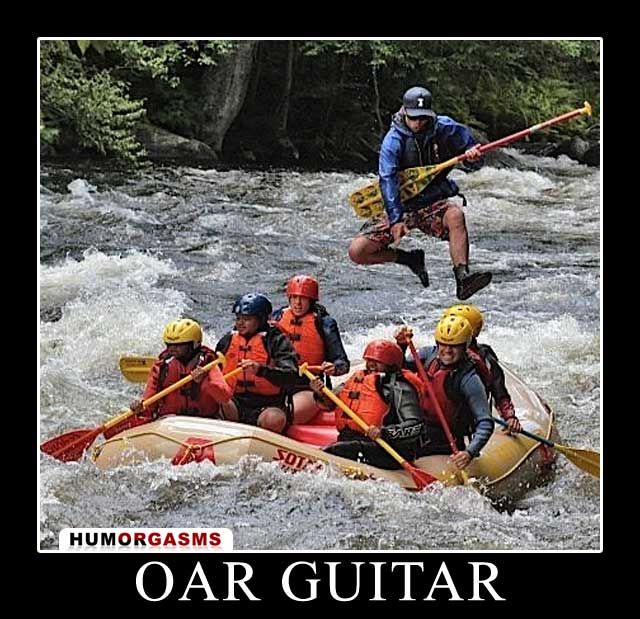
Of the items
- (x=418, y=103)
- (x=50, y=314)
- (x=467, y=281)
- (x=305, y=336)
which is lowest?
(x=305, y=336)

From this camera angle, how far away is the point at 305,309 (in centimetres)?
668

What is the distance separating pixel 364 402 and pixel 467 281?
68cm

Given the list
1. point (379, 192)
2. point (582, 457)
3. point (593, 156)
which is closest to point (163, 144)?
point (379, 192)

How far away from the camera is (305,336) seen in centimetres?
666

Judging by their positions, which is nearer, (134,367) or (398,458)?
(398,458)

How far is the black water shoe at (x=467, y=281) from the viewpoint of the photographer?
667 centimetres

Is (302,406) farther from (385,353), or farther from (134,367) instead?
(134,367)

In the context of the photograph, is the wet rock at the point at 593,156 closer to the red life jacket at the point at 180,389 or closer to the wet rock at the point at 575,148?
the wet rock at the point at 575,148

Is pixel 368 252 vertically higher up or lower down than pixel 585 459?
higher up

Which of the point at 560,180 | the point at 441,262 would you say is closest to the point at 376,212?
the point at 441,262

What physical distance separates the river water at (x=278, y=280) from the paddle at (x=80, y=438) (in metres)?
0.04

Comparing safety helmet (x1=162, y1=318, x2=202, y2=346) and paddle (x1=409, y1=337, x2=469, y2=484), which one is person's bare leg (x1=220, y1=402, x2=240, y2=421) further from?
paddle (x1=409, y1=337, x2=469, y2=484)

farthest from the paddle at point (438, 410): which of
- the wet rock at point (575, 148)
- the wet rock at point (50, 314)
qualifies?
the wet rock at point (50, 314)
